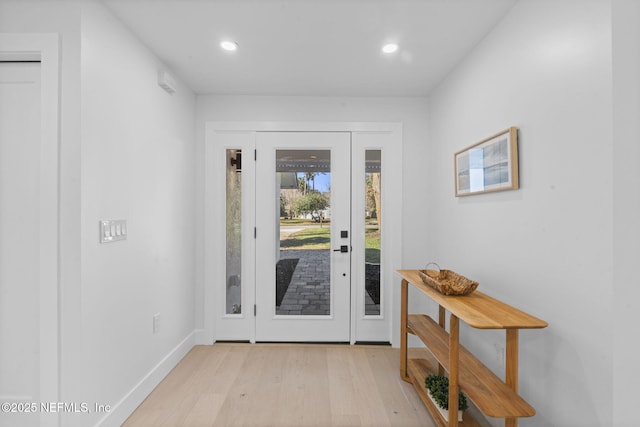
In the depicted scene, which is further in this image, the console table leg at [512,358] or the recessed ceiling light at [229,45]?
the recessed ceiling light at [229,45]

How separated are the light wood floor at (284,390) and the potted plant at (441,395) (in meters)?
0.18

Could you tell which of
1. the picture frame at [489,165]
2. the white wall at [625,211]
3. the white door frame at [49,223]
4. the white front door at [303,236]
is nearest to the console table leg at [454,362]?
the white wall at [625,211]

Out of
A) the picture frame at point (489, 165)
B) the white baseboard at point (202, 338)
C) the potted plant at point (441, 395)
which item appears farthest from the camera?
the white baseboard at point (202, 338)

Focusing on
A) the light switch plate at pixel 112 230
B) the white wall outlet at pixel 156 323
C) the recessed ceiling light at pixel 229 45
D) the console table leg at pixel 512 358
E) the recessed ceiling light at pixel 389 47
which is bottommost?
the white wall outlet at pixel 156 323

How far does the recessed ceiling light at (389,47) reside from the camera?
84.1 inches

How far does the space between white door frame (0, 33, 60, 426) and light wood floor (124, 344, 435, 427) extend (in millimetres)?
696

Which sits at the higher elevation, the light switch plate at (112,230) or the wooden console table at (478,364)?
the light switch plate at (112,230)

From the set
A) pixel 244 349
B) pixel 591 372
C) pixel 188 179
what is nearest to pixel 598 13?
pixel 591 372

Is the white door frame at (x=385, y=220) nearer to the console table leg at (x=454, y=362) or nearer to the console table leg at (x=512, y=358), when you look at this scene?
the console table leg at (x=454, y=362)

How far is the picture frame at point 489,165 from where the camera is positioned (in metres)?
1.69

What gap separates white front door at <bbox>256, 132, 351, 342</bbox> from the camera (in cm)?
307

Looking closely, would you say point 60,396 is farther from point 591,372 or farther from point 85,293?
point 591,372

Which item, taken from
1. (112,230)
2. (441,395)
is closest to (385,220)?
(441,395)

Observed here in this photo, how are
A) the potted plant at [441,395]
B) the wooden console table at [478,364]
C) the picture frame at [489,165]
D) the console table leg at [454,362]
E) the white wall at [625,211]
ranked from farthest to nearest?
the potted plant at [441,395] < the picture frame at [489,165] < the console table leg at [454,362] < the wooden console table at [478,364] < the white wall at [625,211]
